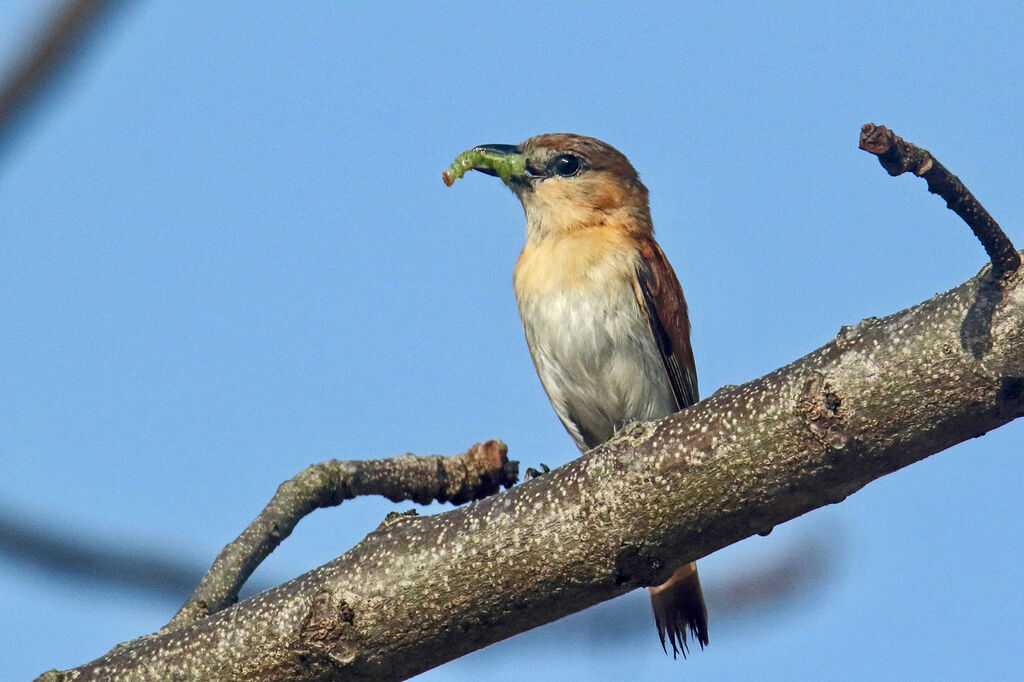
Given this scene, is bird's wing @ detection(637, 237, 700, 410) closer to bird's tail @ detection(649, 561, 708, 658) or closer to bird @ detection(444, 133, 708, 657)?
bird @ detection(444, 133, 708, 657)

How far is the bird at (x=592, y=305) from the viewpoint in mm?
6395

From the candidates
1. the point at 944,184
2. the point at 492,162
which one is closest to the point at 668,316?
the point at 492,162

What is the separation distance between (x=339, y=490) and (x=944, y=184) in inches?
96.0

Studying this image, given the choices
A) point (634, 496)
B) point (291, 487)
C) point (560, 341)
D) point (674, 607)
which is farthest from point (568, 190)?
point (634, 496)

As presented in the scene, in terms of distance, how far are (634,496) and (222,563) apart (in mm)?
1531

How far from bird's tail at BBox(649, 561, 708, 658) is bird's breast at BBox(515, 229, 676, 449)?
1.27 meters

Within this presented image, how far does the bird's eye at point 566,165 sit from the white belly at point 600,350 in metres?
0.98

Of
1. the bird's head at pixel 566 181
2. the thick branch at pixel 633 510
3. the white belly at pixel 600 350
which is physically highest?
the bird's head at pixel 566 181

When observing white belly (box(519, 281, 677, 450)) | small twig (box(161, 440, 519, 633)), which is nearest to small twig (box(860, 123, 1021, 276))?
small twig (box(161, 440, 519, 633))

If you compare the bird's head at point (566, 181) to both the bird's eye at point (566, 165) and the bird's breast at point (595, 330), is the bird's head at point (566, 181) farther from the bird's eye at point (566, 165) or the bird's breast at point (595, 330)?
the bird's breast at point (595, 330)

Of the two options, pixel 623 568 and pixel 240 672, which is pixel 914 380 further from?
pixel 240 672

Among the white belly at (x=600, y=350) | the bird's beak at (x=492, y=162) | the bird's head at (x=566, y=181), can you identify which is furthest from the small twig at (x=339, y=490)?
the bird's head at (x=566, y=181)

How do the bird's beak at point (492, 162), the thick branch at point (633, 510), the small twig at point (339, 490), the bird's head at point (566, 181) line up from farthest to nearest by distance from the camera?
1. the bird's head at point (566, 181)
2. the bird's beak at point (492, 162)
3. the small twig at point (339, 490)
4. the thick branch at point (633, 510)

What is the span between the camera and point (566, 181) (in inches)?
281
